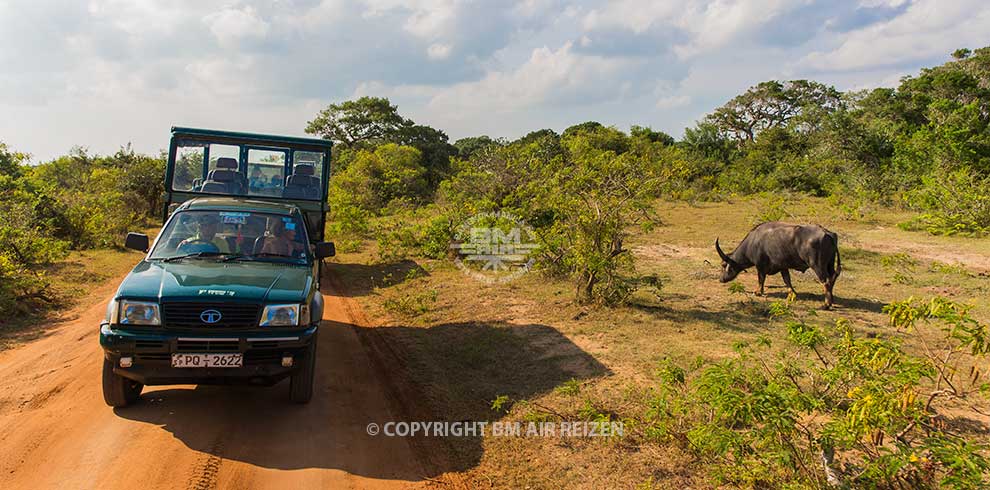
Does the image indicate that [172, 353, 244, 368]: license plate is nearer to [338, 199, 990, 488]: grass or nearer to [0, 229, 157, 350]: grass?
[338, 199, 990, 488]: grass

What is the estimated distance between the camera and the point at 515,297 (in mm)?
9727

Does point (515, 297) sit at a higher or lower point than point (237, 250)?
lower

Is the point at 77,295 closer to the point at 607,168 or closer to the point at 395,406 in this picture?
the point at 395,406

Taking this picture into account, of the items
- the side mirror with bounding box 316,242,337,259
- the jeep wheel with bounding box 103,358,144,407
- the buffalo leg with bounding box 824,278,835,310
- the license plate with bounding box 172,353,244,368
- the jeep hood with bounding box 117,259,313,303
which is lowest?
the jeep wheel with bounding box 103,358,144,407

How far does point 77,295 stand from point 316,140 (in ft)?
16.4

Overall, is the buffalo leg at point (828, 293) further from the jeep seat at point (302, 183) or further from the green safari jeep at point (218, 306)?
the jeep seat at point (302, 183)

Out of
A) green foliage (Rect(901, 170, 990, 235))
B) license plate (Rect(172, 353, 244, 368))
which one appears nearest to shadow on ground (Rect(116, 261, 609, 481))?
license plate (Rect(172, 353, 244, 368))

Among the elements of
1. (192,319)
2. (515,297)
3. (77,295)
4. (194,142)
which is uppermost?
(194,142)

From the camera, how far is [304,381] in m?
4.96

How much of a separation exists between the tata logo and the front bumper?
4.2 inches

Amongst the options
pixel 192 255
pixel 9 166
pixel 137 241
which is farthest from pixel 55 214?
pixel 192 255

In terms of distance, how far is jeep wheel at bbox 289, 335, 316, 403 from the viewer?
16.0 feet

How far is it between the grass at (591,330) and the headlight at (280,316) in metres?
1.60

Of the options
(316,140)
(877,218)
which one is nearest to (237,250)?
(316,140)
